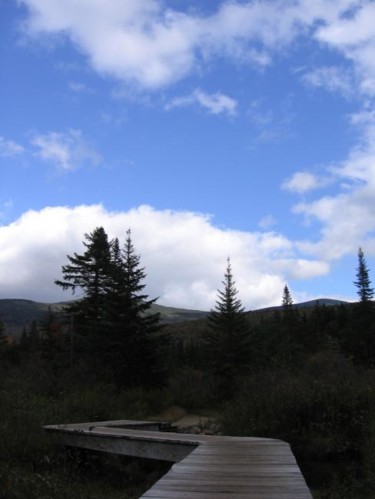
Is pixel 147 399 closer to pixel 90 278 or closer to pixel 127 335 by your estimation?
pixel 127 335

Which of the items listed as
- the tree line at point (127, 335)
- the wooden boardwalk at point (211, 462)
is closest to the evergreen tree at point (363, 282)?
the tree line at point (127, 335)

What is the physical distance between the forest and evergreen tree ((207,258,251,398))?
6 centimetres

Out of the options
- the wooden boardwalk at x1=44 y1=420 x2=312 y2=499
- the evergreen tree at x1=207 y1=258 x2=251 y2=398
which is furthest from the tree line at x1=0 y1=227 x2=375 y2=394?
the wooden boardwalk at x1=44 y1=420 x2=312 y2=499

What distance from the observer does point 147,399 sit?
19.8 metres

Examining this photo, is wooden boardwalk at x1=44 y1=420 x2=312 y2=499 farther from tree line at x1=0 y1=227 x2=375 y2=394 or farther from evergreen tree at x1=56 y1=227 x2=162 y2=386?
evergreen tree at x1=56 y1=227 x2=162 y2=386

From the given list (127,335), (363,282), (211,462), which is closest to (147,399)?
(127,335)

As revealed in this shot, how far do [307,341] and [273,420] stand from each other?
58.6m

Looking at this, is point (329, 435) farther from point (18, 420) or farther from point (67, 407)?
point (67, 407)

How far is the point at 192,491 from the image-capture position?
4277mm

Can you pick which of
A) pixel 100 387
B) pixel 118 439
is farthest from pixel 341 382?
pixel 100 387

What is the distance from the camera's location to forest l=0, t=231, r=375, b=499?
26.2ft

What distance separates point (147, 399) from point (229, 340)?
11.2 metres

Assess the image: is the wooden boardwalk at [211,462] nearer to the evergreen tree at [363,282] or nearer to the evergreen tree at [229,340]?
the evergreen tree at [229,340]

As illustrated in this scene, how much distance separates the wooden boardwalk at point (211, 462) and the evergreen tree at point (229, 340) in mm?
18981
